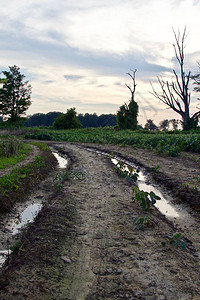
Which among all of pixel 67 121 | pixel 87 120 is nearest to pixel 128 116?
pixel 67 121

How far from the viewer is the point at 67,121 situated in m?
49.2

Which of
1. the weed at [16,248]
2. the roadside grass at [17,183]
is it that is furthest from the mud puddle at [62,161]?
the weed at [16,248]

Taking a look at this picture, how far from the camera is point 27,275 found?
314 cm

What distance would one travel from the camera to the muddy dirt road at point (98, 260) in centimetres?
288

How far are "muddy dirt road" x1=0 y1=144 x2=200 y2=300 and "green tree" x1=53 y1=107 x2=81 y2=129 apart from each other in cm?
4373

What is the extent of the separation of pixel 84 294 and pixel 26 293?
602 millimetres

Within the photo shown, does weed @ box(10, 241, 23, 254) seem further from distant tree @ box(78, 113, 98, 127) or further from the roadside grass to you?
distant tree @ box(78, 113, 98, 127)

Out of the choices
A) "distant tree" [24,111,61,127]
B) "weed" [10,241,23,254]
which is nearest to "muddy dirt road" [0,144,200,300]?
"weed" [10,241,23,254]

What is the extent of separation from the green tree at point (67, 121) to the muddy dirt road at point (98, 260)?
43.7m

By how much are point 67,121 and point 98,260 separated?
4659 centimetres

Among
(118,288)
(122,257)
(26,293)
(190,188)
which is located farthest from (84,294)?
(190,188)

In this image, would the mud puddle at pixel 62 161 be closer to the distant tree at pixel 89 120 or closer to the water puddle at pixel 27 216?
the water puddle at pixel 27 216

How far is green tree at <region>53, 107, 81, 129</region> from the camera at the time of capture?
160ft

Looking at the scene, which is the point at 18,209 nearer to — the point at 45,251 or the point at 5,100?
the point at 45,251
